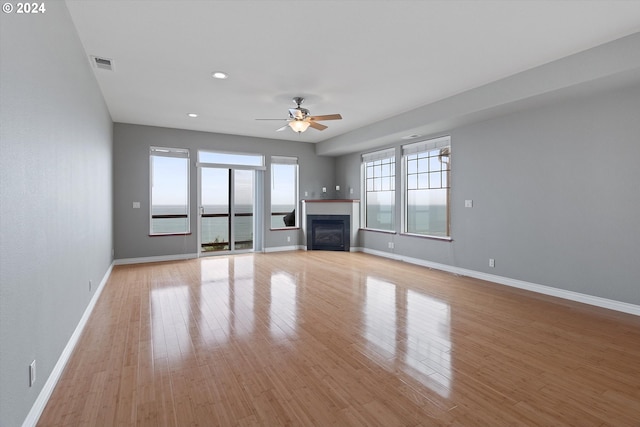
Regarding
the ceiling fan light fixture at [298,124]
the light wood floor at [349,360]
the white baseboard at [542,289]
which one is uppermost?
the ceiling fan light fixture at [298,124]

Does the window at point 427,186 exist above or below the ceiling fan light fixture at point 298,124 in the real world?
below

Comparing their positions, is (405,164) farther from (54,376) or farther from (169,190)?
(54,376)

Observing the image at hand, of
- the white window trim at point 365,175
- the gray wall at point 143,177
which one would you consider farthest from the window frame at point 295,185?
the white window trim at point 365,175

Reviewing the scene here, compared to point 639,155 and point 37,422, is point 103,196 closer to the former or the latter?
point 37,422

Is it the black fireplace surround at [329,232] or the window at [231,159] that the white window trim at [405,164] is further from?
the window at [231,159]

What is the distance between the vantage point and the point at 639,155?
139 inches

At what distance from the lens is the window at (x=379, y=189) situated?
7.21 m

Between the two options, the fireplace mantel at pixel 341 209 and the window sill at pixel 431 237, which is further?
the fireplace mantel at pixel 341 209

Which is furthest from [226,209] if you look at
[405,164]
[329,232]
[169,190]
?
[405,164]

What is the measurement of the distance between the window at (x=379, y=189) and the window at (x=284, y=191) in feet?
6.08

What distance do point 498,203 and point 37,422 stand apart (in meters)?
5.52

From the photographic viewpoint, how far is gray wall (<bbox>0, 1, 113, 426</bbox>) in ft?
4.94

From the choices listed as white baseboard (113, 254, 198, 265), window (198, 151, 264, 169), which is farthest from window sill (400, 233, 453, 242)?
white baseboard (113, 254, 198, 265)

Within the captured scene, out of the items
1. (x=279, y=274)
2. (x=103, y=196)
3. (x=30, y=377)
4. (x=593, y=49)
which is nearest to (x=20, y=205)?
(x=30, y=377)
